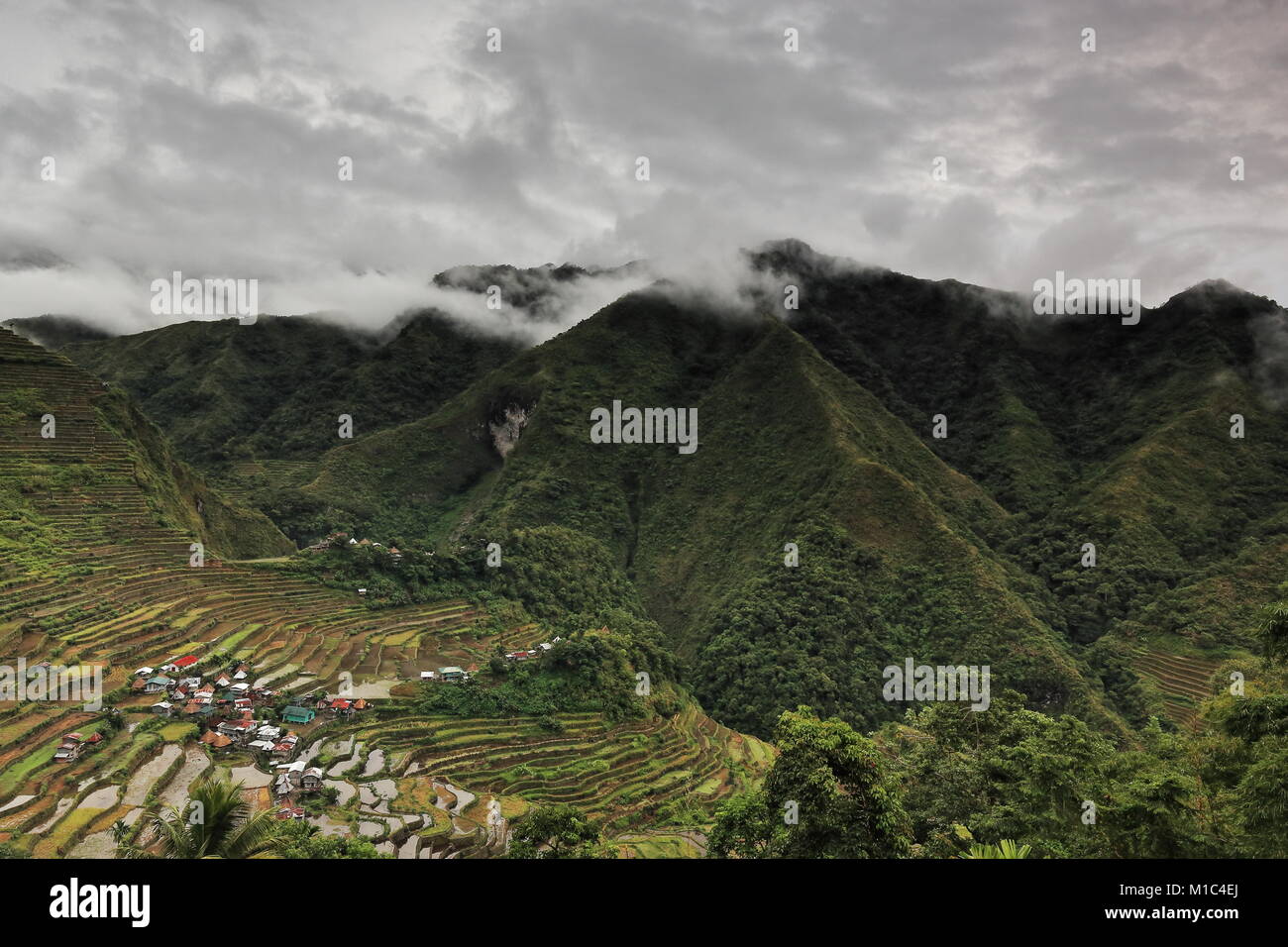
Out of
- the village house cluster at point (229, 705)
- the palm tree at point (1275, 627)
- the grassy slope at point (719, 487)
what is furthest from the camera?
the grassy slope at point (719, 487)

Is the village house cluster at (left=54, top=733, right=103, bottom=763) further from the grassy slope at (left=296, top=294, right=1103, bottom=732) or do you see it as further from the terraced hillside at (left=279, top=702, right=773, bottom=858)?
the grassy slope at (left=296, top=294, right=1103, bottom=732)

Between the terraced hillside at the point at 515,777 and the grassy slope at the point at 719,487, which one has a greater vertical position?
the grassy slope at the point at 719,487

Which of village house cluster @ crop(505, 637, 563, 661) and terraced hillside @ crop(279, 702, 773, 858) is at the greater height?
village house cluster @ crop(505, 637, 563, 661)

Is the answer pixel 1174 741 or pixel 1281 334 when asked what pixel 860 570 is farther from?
pixel 1281 334

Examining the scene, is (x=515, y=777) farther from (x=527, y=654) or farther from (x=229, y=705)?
(x=229, y=705)

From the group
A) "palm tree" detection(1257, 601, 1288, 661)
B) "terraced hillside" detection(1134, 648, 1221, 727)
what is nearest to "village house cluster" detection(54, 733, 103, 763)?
"palm tree" detection(1257, 601, 1288, 661)

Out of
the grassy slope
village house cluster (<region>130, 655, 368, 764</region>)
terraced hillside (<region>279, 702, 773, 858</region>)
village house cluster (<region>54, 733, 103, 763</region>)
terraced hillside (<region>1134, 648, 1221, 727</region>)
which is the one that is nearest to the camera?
village house cluster (<region>54, 733, 103, 763</region>)

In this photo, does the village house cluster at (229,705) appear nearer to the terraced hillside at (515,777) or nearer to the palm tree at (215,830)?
the terraced hillside at (515,777)

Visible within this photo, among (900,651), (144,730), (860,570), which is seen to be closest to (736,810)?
(144,730)

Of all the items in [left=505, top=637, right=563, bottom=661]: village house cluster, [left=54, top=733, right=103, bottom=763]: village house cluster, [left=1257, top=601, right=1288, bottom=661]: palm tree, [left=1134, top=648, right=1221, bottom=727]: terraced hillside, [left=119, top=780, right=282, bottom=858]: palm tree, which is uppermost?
[left=1257, top=601, right=1288, bottom=661]: palm tree

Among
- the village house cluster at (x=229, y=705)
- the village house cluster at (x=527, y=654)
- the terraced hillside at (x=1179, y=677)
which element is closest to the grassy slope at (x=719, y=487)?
the terraced hillside at (x=1179, y=677)

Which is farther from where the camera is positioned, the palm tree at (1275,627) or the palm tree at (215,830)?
the palm tree at (1275,627)

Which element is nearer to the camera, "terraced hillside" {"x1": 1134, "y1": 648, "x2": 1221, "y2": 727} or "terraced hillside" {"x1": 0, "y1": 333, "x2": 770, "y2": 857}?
"terraced hillside" {"x1": 0, "y1": 333, "x2": 770, "y2": 857}
